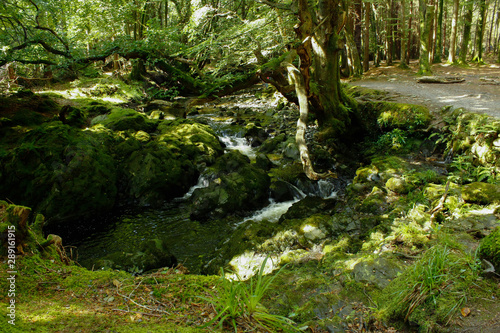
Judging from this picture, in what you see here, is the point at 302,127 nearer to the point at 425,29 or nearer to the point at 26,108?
the point at 26,108

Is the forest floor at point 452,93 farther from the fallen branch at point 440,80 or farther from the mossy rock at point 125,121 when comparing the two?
the mossy rock at point 125,121

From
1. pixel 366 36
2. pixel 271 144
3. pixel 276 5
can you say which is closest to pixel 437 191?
pixel 271 144

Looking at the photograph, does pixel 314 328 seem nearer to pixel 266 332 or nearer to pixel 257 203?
pixel 266 332

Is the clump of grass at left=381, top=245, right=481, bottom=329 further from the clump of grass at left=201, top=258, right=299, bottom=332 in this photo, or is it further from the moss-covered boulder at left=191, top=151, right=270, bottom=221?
the moss-covered boulder at left=191, top=151, right=270, bottom=221

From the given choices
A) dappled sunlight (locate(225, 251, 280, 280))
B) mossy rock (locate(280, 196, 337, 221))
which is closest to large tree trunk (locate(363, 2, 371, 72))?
mossy rock (locate(280, 196, 337, 221))

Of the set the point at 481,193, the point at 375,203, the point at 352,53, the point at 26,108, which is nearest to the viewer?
the point at 481,193

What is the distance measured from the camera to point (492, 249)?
287 cm

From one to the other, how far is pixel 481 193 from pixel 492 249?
2.86 metres

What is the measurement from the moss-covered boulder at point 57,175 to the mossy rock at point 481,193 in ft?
26.0

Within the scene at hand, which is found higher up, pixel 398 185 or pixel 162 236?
pixel 398 185

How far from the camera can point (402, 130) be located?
359 inches

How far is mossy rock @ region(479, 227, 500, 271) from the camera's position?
2.82 meters

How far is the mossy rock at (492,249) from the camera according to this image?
282 centimetres

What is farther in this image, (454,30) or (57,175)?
(454,30)
